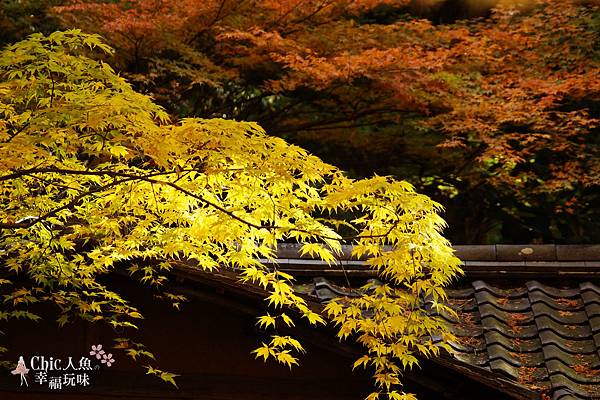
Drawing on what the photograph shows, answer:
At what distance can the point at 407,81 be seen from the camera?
10758 millimetres

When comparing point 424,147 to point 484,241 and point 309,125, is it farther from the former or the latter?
point 484,241

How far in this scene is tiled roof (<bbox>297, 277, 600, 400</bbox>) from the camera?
4973mm

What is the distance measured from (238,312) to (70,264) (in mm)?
1322

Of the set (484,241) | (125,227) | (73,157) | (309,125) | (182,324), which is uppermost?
(309,125)

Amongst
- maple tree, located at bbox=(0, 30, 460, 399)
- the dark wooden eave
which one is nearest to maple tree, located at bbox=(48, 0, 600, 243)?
the dark wooden eave

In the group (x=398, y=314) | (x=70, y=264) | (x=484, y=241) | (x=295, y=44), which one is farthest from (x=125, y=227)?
(x=484, y=241)

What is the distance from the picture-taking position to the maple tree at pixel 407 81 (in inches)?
411

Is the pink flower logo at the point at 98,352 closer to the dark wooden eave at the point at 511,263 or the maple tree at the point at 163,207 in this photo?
the maple tree at the point at 163,207

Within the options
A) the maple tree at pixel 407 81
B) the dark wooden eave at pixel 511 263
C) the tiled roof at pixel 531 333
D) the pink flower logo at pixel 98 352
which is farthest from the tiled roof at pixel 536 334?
the maple tree at pixel 407 81

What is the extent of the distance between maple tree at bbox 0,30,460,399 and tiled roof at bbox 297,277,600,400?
1.10 ft

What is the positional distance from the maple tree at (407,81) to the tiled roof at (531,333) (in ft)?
15.9

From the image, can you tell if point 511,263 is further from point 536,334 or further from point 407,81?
point 407,81

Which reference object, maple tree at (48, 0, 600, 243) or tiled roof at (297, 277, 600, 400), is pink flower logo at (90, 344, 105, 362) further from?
maple tree at (48, 0, 600, 243)

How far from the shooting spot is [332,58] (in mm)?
10586
